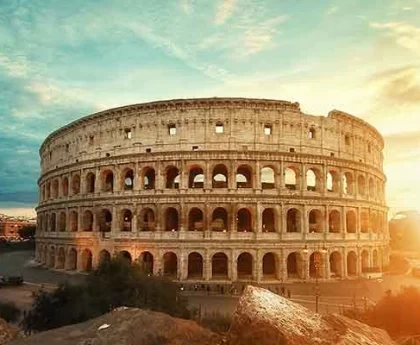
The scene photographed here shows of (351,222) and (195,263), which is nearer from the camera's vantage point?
(195,263)

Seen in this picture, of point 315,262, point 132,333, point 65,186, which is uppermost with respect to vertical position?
point 65,186

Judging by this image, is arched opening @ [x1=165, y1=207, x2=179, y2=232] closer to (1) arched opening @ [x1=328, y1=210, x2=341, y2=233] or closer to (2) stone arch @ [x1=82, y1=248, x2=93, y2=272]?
(2) stone arch @ [x1=82, y1=248, x2=93, y2=272]

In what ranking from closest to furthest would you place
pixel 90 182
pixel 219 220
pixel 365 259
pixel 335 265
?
pixel 219 220 → pixel 335 265 → pixel 365 259 → pixel 90 182

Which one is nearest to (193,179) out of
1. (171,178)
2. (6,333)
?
(171,178)

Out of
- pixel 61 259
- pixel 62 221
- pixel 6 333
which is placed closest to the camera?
pixel 6 333

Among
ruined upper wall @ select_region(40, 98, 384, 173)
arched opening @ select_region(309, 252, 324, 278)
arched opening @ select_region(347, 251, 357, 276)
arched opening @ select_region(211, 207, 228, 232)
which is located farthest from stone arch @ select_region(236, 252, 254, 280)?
ruined upper wall @ select_region(40, 98, 384, 173)

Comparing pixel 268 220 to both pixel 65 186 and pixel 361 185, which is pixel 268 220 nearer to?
pixel 361 185
